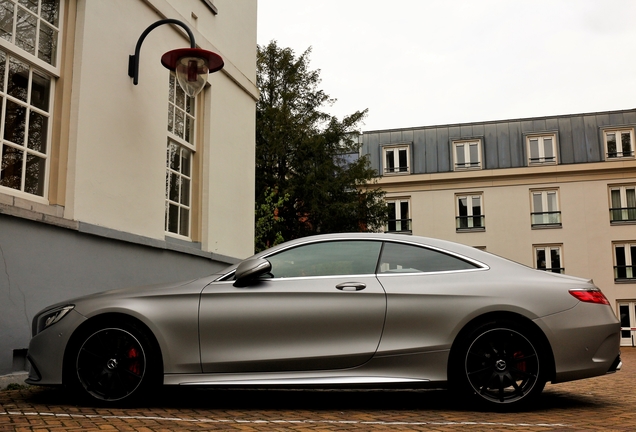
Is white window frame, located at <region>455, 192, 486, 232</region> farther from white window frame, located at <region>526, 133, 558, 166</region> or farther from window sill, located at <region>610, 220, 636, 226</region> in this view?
window sill, located at <region>610, 220, 636, 226</region>

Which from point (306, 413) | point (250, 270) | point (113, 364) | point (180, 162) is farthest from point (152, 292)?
point (180, 162)

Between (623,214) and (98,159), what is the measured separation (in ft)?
106

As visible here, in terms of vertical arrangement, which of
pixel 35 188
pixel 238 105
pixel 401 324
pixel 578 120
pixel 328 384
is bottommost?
pixel 328 384

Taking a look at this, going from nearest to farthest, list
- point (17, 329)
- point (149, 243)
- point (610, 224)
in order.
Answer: point (17, 329) < point (149, 243) < point (610, 224)

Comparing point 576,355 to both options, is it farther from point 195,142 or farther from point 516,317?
point 195,142

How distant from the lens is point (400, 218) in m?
39.0

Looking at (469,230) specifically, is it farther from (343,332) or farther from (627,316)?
(343,332)

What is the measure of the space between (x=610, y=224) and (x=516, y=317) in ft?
108

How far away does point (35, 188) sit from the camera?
24.3ft

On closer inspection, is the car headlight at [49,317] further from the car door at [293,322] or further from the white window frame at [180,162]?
the white window frame at [180,162]

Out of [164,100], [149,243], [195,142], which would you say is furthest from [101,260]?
[195,142]

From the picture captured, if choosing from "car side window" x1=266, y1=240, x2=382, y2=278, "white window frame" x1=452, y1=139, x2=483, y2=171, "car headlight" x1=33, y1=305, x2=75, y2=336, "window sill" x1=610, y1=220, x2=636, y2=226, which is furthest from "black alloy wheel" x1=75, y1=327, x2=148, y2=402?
"white window frame" x1=452, y1=139, x2=483, y2=171

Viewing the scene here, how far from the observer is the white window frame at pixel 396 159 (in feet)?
130

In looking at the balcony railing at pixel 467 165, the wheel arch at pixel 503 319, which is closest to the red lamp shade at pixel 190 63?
the wheel arch at pixel 503 319
